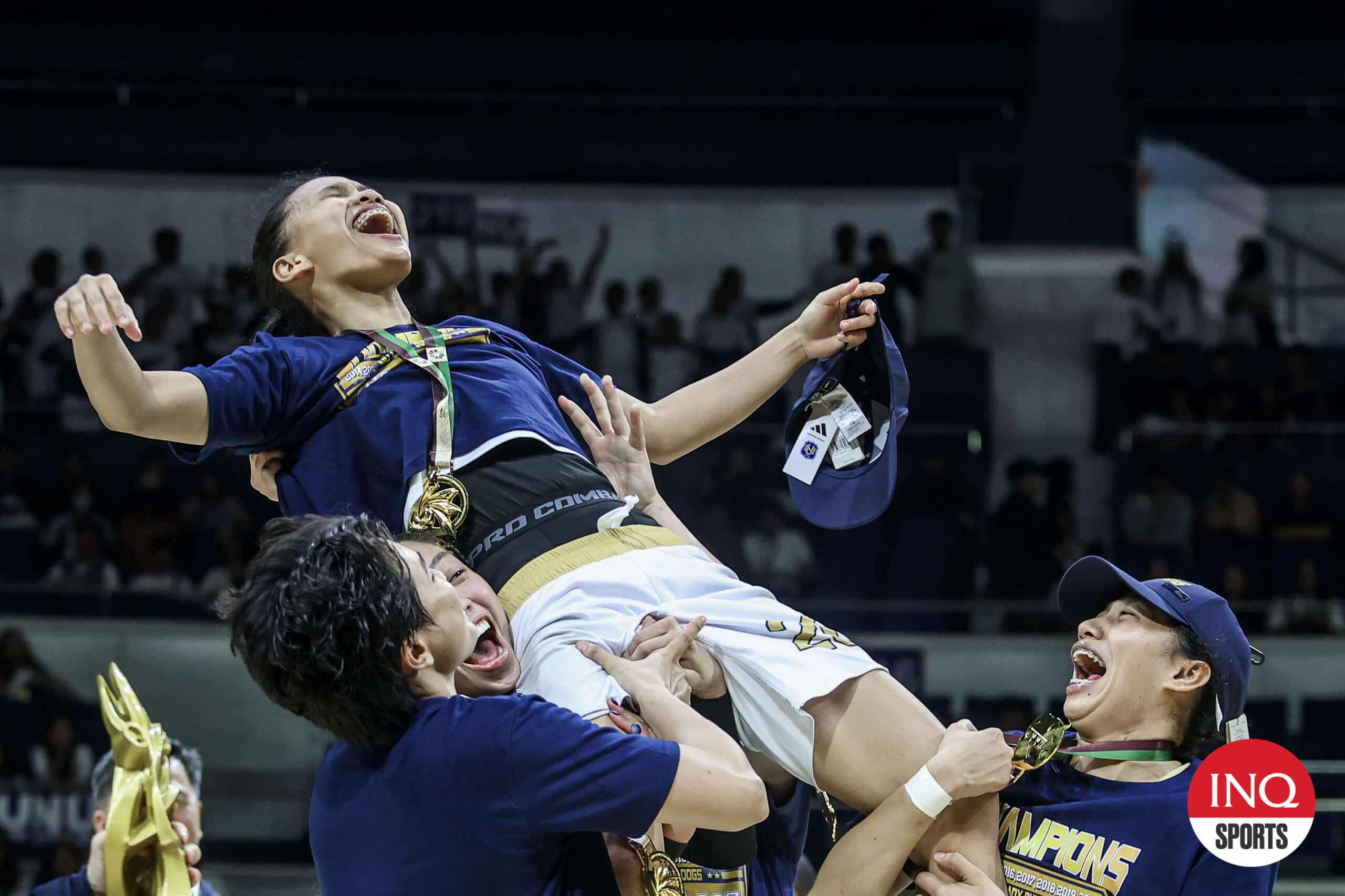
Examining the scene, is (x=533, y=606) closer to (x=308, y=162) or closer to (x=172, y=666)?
(x=172, y=666)

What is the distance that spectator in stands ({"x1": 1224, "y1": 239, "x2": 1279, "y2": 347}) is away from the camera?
8.97 meters

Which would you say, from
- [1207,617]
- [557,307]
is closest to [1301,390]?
[557,307]

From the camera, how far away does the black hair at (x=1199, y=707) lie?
238 centimetres

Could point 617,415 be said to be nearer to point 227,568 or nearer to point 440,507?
point 440,507

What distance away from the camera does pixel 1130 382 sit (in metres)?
8.49

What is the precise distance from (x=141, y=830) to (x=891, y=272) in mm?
6707

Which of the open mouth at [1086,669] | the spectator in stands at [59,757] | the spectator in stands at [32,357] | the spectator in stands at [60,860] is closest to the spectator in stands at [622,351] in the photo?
the spectator in stands at [32,357]

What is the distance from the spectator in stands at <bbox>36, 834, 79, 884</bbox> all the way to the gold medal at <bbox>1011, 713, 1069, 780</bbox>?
5.01 metres

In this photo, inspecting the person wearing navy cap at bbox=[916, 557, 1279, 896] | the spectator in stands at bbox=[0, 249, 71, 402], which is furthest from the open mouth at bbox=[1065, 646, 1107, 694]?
the spectator in stands at bbox=[0, 249, 71, 402]

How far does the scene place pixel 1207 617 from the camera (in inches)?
93.4

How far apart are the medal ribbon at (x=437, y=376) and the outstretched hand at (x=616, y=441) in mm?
236

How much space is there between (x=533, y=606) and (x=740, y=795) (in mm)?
509

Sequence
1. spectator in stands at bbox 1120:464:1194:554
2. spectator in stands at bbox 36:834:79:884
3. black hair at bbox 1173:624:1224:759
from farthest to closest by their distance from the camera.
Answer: spectator in stands at bbox 1120:464:1194:554, spectator in stands at bbox 36:834:79:884, black hair at bbox 1173:624:1224:759

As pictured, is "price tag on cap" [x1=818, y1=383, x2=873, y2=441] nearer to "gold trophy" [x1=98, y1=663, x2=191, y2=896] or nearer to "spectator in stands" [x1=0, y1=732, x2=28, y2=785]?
"gold trophy" [x1=98, y1=663, x2=191, y2=896]
